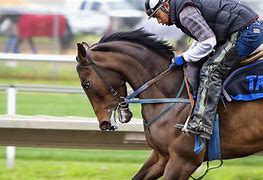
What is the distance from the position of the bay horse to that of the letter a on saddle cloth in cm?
7

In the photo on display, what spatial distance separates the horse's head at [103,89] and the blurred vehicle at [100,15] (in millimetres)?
12949

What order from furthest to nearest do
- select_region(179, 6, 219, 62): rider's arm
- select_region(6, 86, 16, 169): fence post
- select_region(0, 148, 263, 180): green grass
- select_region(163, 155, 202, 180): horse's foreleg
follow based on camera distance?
select_region(6, 86, 16, 169): fence post < select_region(0, 148, 263, 180): green grass < select_region(163, 155, 202, 180): horse's foreleg < select_region(179, 6, 219, 62): rider's arm

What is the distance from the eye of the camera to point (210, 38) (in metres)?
6.86

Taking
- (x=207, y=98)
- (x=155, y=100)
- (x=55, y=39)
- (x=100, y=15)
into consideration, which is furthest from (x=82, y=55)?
(x=100, y=15)

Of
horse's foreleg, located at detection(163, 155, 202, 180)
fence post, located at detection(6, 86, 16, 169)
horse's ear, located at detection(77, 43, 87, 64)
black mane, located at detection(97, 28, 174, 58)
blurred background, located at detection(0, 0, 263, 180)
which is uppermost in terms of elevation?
black mane, located at detection(97, 28, 174, 58)

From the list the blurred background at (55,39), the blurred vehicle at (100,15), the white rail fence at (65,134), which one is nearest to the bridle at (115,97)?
the white rail fence at (65,134)

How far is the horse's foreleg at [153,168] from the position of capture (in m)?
7.30

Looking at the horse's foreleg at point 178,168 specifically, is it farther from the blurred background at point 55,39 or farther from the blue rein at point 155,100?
the blurred background at point 55,39

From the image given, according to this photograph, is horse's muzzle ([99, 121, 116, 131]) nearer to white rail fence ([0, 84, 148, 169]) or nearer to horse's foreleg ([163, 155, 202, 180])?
horse's foreleg ([163, 155, 202, 180])

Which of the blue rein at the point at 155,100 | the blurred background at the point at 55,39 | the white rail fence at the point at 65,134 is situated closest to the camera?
the blue rein at the point at 155,100

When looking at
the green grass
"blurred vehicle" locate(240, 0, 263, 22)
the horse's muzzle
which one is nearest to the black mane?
the horse's muzzle

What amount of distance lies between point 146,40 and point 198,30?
59 cm

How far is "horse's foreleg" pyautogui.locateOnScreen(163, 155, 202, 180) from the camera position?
276 inches

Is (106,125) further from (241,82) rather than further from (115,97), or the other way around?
(241,82)
